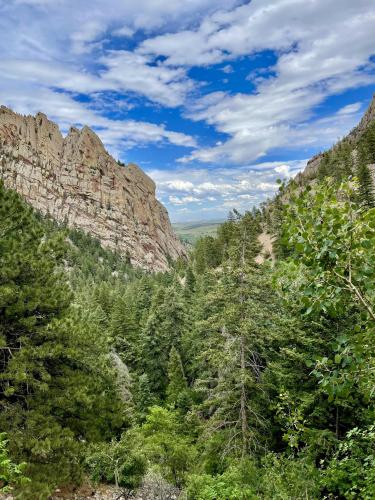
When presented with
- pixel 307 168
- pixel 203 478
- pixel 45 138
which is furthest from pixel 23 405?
pixel 45 138

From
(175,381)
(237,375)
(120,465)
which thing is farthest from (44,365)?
(175,381)

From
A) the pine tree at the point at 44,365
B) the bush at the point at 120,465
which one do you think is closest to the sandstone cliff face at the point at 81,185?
the bush at the point at 120,465

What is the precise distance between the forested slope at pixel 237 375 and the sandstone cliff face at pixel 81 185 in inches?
5392

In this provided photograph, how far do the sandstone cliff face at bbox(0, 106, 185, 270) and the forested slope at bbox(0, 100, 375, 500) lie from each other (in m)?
137

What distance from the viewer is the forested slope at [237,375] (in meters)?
3.33

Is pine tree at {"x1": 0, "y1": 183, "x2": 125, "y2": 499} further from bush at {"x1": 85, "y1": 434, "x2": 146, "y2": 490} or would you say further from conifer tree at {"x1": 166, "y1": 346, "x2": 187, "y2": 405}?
conifer tree at {"x1": 166, "y1": 346, "x2": 187, "y2": 405}

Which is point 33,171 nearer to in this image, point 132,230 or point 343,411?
point 132,230

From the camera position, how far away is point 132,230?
168m

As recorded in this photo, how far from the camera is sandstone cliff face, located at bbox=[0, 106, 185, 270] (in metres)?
154

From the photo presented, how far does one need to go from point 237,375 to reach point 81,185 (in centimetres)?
16472

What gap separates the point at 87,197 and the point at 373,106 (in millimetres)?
123750

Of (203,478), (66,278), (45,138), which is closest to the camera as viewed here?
(203,478)

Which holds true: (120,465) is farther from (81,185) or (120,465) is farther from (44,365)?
(81,185)

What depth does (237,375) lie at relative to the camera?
1409 centimetres
